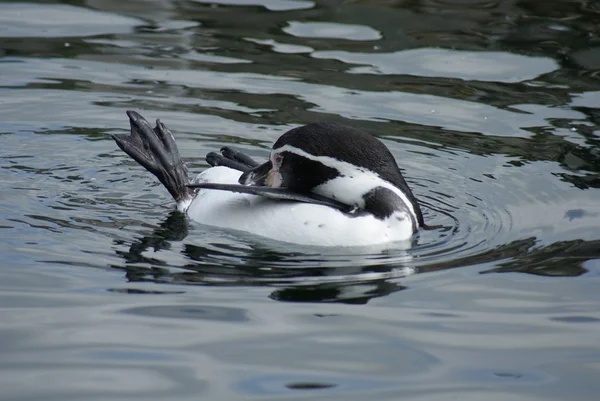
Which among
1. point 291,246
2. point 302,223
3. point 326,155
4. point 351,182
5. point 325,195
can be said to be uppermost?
point 326,155

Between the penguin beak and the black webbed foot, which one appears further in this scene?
the black webbed foot

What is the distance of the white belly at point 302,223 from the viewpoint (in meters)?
5.94

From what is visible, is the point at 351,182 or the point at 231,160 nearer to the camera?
the point at 351,182

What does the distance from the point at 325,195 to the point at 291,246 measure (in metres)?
0.44

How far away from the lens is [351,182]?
6.11 meters

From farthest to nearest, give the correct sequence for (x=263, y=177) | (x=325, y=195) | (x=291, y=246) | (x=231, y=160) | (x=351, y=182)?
1. (x=231, y=160)
2. (x=263, y=177)
3. (x=325, y=195)
4. (x=351, y=182)
5. (x=291, y=246)

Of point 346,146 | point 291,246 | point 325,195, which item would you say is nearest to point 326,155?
point 346,146

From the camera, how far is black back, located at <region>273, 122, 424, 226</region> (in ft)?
20.0

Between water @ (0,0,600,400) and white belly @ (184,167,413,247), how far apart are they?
3.8 inches

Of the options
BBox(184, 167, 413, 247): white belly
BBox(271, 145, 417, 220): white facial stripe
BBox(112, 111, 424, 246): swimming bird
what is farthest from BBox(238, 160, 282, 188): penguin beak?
BBox(271, 145, 417, 220): white facial stripe

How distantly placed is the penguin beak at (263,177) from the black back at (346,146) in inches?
9.5

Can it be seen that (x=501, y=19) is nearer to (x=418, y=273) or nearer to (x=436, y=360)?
(x=418, y=273)

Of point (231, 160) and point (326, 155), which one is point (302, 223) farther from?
point (231, 160)

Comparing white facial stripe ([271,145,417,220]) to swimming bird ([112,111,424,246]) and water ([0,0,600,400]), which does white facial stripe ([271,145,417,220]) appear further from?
water ([0,0,600,400])
